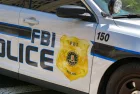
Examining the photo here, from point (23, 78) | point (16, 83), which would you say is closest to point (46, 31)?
point (23, 78)

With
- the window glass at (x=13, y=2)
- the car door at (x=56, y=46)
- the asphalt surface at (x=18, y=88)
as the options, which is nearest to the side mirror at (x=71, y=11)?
the car door at (x=56, y=46)

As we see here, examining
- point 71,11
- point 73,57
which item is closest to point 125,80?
point 73,57

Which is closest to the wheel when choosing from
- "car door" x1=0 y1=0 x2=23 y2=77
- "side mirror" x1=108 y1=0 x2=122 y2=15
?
"side mirror" x1=108 y1=0 x2=122 y2=15

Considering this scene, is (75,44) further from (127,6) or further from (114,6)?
(127,6)

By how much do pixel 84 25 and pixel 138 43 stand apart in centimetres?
68

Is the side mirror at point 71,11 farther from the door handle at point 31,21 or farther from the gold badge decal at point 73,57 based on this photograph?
the door handle at point 31,21

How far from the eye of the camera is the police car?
3.68m

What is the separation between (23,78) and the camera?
461 cm

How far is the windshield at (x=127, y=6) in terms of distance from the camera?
4.02 metres

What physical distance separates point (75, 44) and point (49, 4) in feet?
2.41

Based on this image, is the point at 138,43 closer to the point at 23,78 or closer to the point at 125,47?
the point at 125,47

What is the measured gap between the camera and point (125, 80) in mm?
3691

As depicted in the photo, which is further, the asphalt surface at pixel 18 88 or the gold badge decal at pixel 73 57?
the asphalt surface at pixel 18 88

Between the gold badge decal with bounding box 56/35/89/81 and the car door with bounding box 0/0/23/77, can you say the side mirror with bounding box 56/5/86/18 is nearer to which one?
the gold badge decal with bounding box 56/35/89/81
